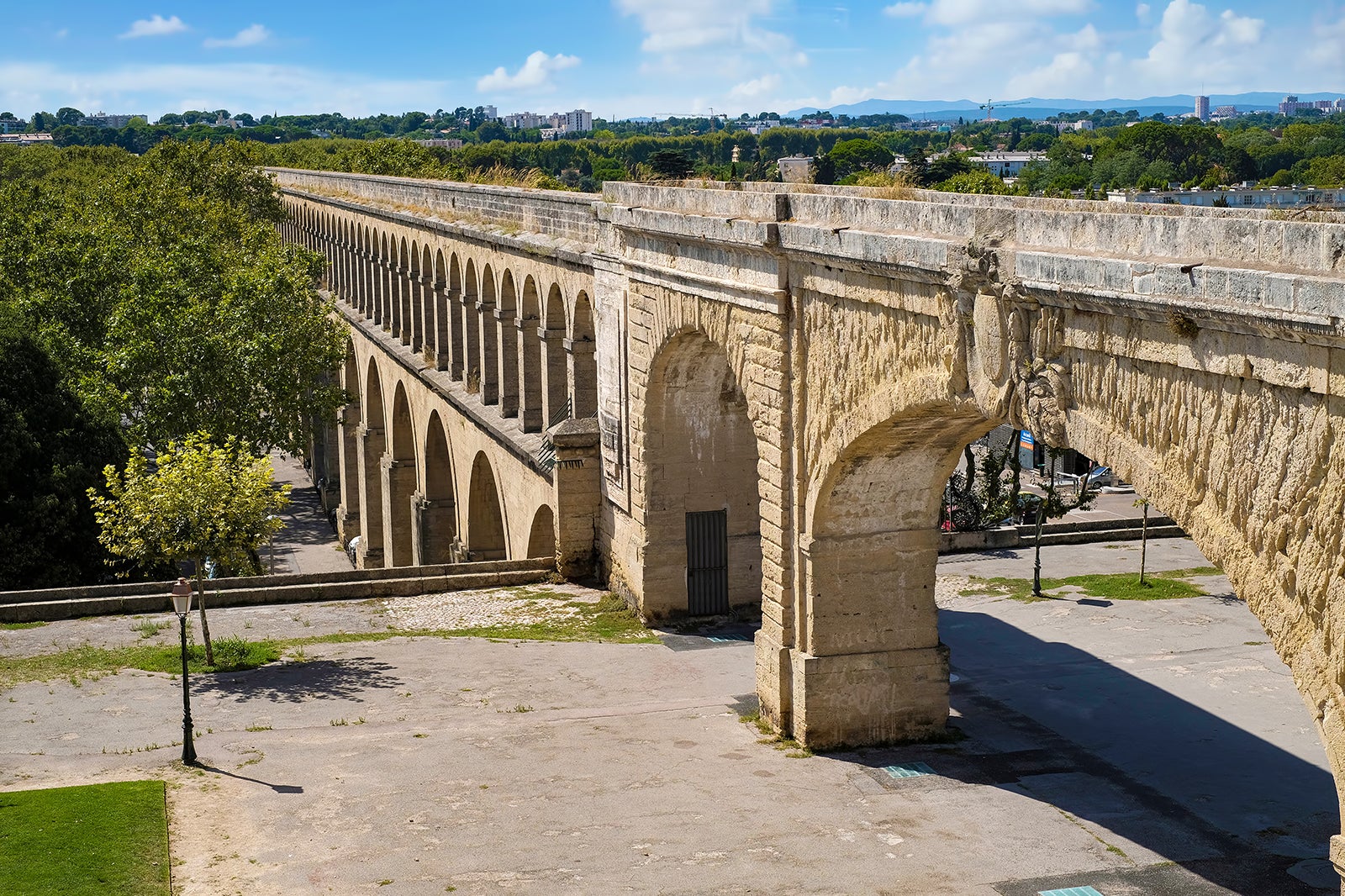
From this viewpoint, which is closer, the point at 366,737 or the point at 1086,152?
the point at 366,737

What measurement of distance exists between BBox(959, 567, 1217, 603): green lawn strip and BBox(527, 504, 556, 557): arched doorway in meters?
6.51

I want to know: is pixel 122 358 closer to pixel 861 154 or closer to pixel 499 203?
pixel 499 203

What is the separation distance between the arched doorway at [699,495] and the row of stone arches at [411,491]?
364 centimetres

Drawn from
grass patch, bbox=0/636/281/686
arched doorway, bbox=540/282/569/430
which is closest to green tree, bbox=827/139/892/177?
arched doorway, bbox=540/282/569/430

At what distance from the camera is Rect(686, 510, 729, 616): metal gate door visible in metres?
19.7

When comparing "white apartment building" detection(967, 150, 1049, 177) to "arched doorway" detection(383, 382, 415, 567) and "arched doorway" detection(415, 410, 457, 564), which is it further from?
"arched doorway" detection(415, 410, 457, 564)

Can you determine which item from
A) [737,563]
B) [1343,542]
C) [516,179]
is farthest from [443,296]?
[1343,542]

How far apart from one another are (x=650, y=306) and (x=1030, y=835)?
28.4 feet

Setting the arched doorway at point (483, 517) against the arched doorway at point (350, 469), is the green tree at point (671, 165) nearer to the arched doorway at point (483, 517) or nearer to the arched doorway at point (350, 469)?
the arched doorway at point (483, 517)

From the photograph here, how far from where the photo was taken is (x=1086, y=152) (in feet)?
327

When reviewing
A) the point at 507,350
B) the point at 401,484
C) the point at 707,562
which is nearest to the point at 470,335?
the point at 507,350

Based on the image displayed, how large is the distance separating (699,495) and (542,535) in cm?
495

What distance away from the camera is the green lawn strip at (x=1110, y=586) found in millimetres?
21391

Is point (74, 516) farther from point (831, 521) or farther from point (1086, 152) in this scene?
point (1086, 152)
